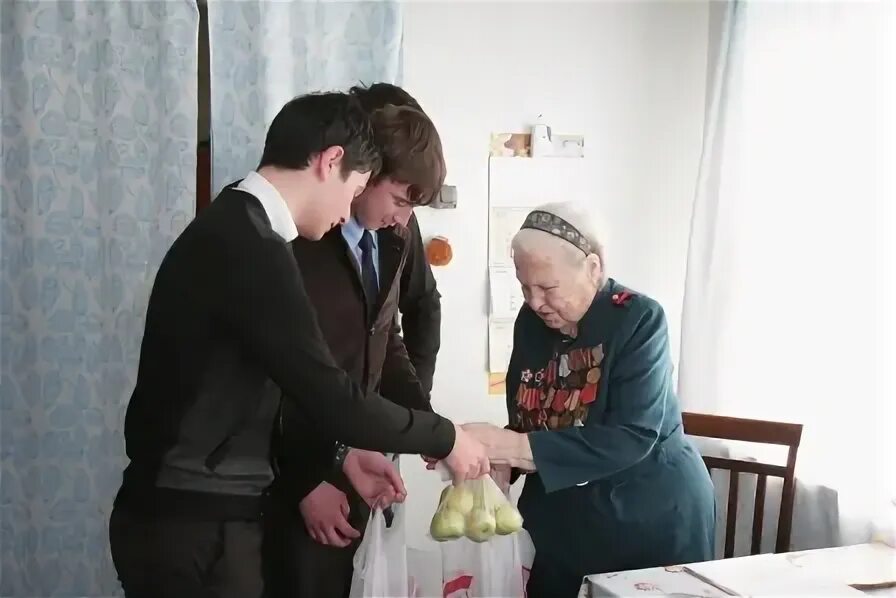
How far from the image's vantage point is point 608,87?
2541mm

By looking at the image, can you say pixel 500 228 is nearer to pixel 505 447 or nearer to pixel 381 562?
pixel 505 447

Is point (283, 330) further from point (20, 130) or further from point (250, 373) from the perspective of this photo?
point (20, 130)

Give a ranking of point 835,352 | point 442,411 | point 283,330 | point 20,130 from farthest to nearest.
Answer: point 442,411 < point 20,130 < point 835,352 < point 283,330

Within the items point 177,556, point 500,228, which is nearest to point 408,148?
point 177,556

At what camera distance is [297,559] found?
4.93ft

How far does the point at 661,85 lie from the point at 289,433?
1722mm

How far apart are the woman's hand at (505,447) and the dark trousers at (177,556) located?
1.53 ft

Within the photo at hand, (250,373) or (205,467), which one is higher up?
(250,373)

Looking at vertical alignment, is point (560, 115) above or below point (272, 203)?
above

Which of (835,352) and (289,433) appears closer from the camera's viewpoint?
(289,433)

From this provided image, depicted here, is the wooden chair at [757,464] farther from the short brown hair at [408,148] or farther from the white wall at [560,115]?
the short brown hair at [408,148]

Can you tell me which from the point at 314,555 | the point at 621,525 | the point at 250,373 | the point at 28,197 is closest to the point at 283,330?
the point at 250,373

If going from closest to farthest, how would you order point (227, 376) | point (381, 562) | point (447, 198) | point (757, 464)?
point (227, 376) < point (381, 562) < point (757, 464) < point (447, 198)

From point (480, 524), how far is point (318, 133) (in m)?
0.73
